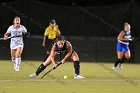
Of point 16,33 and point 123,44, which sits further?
point 123,44

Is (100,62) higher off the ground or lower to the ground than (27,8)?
lower

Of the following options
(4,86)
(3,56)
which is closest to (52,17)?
(3,56)

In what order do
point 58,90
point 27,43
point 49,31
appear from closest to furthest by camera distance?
point 58,90
point 49,31
point 27,43

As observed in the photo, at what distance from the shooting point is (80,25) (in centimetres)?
2717

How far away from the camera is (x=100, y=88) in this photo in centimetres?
1468

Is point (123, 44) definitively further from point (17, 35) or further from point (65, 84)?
point (65, 84)

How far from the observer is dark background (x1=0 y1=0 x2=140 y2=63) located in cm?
2695

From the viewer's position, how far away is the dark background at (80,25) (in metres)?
27.0

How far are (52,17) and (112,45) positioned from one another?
10.2 ft

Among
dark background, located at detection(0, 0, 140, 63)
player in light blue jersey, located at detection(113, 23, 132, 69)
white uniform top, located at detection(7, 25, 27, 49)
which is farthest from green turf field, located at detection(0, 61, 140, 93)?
dark background, located at detection(0, 0, 140, 63)

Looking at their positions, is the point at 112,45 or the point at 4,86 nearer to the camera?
the point at 4,86

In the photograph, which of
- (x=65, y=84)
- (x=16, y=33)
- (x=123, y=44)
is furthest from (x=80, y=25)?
(x=65, y=84)

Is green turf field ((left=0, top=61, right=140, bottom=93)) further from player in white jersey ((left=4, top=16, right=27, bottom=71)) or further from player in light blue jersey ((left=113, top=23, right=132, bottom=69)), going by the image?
player in light blue jersey ((left=113, top=23, right=132, bottom=69))

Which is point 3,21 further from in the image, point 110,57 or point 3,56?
point 110,57
